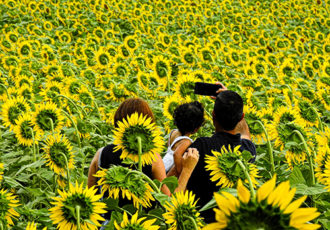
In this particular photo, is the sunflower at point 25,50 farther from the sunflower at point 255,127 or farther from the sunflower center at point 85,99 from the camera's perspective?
the sunflower at point 255,127

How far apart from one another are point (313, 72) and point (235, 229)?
4154mm

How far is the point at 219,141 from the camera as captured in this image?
168 cm

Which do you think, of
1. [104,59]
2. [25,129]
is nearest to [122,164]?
[25,129]

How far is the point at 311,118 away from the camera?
208 cm

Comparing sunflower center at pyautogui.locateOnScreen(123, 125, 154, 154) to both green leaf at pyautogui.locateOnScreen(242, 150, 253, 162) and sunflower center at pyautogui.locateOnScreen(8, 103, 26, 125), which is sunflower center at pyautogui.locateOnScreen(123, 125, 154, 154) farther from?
sunflower center at pyautogui.locateOnScreen(8, 103, 26, 125)

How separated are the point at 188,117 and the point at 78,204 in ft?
3.34

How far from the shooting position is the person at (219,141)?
166 cm

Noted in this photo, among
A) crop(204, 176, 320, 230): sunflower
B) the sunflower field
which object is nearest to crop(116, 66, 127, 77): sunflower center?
the sunflower field

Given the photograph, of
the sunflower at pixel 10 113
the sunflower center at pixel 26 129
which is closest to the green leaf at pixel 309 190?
the sunflower center at pixel 26 129

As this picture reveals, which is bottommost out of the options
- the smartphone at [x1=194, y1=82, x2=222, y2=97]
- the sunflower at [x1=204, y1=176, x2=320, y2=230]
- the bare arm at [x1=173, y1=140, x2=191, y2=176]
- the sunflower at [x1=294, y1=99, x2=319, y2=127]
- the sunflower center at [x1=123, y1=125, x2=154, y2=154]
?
the bare arm at [x1=173, y1=140, x2=191, y2=176]

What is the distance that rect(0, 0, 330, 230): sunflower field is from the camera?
103 centimetres

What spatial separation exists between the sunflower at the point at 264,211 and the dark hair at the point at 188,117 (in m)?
1.32

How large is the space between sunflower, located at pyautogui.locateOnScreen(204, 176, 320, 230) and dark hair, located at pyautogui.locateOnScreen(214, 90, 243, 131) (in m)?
1.06

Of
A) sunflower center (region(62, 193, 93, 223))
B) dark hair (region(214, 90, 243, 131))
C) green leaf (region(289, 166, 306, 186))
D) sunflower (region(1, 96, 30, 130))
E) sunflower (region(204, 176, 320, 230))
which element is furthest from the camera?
sunflower (region(1, 96, 30, 130))
